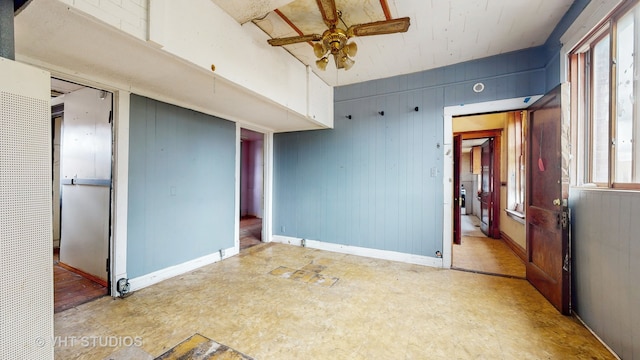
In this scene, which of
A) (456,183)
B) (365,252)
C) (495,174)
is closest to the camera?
(456,183)

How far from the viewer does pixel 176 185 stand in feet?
10.1

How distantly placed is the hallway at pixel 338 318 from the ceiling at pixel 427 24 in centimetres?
265

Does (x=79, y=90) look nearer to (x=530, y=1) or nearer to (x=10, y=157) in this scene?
(x=10, y=157)

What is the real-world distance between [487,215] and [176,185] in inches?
244

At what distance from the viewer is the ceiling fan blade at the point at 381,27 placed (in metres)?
1.90

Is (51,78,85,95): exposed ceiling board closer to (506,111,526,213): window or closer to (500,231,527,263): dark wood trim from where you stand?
(500,231,527,263): dark wood trim

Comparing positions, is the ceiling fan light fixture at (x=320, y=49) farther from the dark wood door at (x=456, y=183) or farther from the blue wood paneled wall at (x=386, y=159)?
the dark wood door at (x=456, y=183)

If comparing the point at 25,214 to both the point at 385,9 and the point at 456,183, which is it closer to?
the point at 385,9

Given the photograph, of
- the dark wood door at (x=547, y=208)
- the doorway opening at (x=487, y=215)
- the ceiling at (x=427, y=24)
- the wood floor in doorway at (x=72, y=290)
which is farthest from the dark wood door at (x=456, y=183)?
the wood floor in doorway at (x=72, y=290)

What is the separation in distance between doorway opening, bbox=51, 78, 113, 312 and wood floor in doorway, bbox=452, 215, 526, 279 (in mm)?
4413

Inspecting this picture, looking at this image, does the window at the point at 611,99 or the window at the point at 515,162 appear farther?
the window at the point at 515,162

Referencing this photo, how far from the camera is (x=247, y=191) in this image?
7.91 m

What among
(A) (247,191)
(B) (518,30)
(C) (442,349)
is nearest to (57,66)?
(C) (442,349)

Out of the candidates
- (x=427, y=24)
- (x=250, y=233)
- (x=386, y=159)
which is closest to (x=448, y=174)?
(x=386, y=159)
